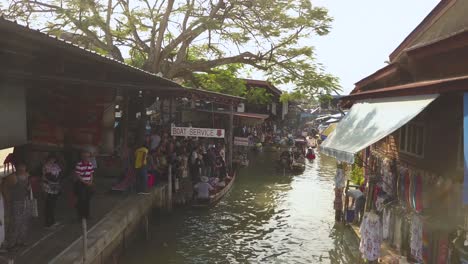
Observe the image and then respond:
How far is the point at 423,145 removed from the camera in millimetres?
9328

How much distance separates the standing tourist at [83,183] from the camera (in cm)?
1002

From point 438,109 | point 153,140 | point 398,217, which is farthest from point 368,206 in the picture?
point 153,140

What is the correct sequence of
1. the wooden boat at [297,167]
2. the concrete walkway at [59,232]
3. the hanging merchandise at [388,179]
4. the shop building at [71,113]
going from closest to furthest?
A: the shop building at [71,113]
the concrete walkway at [59,232]
the hanging merchandise at [388,179]
the wooden boat at [297,167]

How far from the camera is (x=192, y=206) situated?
622 inches

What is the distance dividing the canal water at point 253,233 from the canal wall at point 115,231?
0.54 meters

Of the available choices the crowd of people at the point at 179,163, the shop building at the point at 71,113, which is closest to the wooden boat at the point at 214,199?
the crowd of people at the point at 179,163

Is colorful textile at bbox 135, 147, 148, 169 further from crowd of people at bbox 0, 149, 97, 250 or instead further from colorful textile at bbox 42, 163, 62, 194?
colorful textile at bbox 42, 163, 62, 194

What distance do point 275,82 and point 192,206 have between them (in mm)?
8512

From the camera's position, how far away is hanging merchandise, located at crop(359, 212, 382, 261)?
8.55 meters

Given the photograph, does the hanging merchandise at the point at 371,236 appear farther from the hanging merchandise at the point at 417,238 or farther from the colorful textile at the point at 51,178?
the colorful textile at the point at 51,178

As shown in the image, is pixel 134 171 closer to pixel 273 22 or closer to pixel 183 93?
pixel 183 93

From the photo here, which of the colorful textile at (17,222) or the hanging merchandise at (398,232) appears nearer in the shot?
the colorful textile at (17,222)

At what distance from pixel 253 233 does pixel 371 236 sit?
5.72m

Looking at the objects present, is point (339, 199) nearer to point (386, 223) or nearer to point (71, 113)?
point (386, 223)
